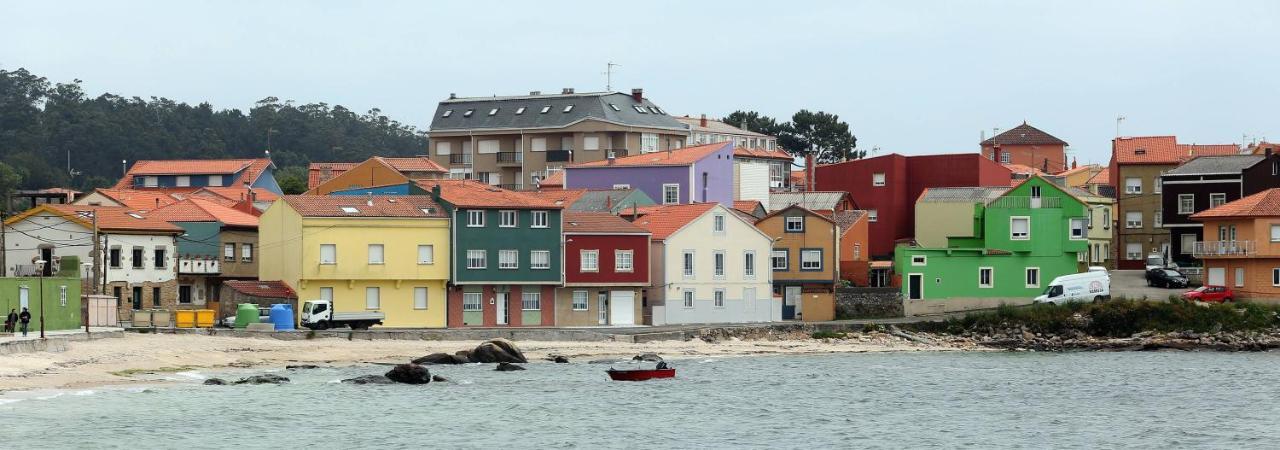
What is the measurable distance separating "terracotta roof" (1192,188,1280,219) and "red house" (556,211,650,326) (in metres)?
27.5

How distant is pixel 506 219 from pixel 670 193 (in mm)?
25599

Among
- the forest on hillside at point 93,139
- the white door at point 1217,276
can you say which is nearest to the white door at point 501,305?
the white door at point 1217,276

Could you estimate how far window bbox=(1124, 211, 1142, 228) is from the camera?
360ft

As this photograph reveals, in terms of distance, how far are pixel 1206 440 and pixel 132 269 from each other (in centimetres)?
4613

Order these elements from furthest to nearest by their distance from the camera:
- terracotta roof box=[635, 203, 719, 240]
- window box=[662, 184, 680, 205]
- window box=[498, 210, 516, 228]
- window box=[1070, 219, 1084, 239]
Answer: window box=[662, 184, 680, 205] < window box=[1070, 219, 1084, 239] < terracotta roof box=[635, 203, 719, 240] < window box=[498, 210, 516, 228]

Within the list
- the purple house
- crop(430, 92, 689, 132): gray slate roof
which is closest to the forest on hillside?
crop(430, 92, 689, 132): gray slate roof

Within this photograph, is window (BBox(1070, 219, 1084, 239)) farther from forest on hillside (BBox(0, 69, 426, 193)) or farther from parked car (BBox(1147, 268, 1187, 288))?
forest on hillside (BBox(0, 69, 426, 193))

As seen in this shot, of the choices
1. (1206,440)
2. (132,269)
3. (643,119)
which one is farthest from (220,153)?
(1206,440)

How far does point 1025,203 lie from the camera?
292 feet

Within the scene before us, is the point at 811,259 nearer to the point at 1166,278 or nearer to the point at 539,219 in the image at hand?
the point at 539,219

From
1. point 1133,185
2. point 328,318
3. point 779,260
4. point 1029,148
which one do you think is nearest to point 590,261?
point 779,260

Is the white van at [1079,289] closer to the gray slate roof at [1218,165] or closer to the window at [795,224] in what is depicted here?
the window at [795,224]

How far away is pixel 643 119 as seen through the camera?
13212 cm

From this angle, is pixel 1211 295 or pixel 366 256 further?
pixel 1211 295
